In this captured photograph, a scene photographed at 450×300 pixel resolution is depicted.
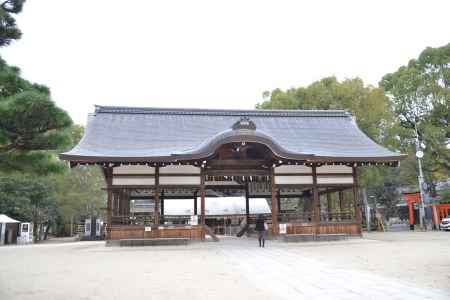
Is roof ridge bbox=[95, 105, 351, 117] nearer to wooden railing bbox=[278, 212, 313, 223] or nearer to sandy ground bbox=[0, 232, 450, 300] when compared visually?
wooden railing bbox=[278, 212, 313, 223]

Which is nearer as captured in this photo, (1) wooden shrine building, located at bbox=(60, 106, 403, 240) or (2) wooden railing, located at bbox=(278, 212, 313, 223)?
(1) wooden shrine building, located at bbox=(60, 106, 403, 240)

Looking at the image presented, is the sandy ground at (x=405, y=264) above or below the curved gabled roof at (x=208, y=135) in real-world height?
below

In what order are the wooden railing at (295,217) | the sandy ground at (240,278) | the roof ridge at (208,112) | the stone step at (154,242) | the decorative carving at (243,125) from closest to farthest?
the sandy ground at (240,278)
the stone step at (154,242)
the decorative carving at (243,125)
the wooden railing at (295,217)
the roof ridge at (208,112)

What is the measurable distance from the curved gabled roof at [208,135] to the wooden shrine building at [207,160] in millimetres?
41

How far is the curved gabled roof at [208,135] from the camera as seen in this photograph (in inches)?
545

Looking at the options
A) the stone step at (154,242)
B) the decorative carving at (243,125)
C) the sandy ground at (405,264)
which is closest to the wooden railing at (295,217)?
the decorative carving at (243,125)

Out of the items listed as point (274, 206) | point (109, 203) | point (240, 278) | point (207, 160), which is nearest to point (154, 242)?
point (109, 203)

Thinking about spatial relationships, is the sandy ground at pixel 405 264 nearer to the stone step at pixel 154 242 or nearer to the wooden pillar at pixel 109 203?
the stone step at pixel 154 242

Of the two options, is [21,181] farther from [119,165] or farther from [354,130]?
[354,130]

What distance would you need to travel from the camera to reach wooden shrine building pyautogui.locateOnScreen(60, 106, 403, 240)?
549 inches

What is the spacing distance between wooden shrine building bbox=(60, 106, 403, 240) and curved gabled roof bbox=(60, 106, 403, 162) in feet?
0.13

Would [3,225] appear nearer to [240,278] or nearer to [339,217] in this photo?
[339,217]

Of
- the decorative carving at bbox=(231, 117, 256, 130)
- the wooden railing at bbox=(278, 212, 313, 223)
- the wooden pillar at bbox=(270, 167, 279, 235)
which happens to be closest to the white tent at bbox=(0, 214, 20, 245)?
the decorative carving at bbox=(231, 117, 256, 130)

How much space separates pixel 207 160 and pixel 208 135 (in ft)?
9.95
